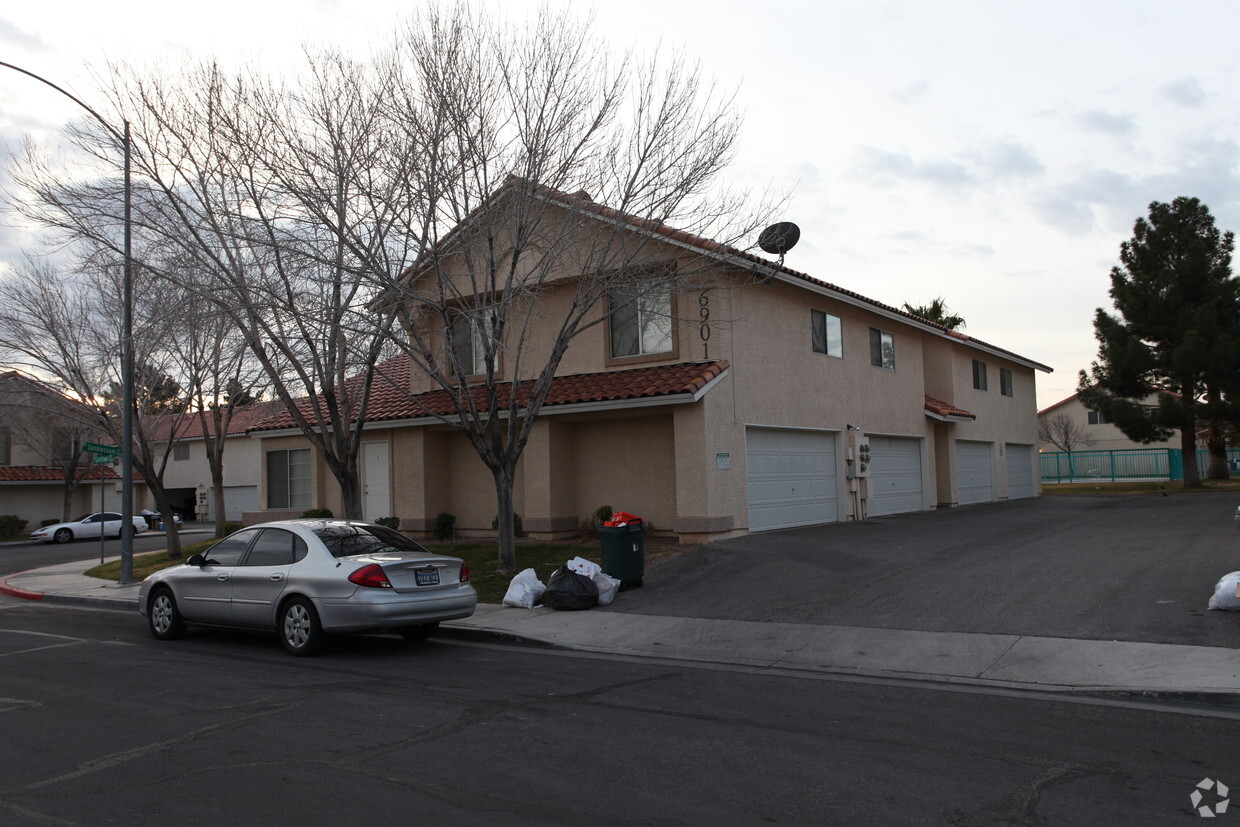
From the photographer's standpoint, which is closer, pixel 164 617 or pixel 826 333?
pixel 164 617

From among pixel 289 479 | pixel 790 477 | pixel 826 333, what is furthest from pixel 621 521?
pixel 289 479

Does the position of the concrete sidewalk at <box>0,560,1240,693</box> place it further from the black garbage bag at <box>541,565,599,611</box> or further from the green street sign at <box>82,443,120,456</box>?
the green street sign at <box>82,443,120,456</box>

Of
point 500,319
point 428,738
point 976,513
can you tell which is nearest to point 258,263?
point 500,319

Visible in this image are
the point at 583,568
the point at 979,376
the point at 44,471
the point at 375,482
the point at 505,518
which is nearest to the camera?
the point at 583,568

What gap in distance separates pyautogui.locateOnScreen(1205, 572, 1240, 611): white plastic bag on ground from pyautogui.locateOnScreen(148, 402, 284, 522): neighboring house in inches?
1686

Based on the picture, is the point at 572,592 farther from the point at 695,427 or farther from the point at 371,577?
the point at 695,427

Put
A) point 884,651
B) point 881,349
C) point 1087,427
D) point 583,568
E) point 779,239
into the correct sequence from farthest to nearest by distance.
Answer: point 1087,427 < point 881,349 < point 779,239 < point 583,568 < point 884,651

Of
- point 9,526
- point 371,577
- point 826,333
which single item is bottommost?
point 9,526

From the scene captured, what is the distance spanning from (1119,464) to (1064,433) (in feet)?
29.9

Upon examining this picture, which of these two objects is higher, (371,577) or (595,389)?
(595,389)

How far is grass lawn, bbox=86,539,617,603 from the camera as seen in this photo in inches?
552

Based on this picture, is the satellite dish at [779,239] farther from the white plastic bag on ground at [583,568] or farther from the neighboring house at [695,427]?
the white plastic bag on ground at [583,568]

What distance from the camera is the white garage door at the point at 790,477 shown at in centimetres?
1775

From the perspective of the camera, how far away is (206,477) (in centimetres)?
5056
